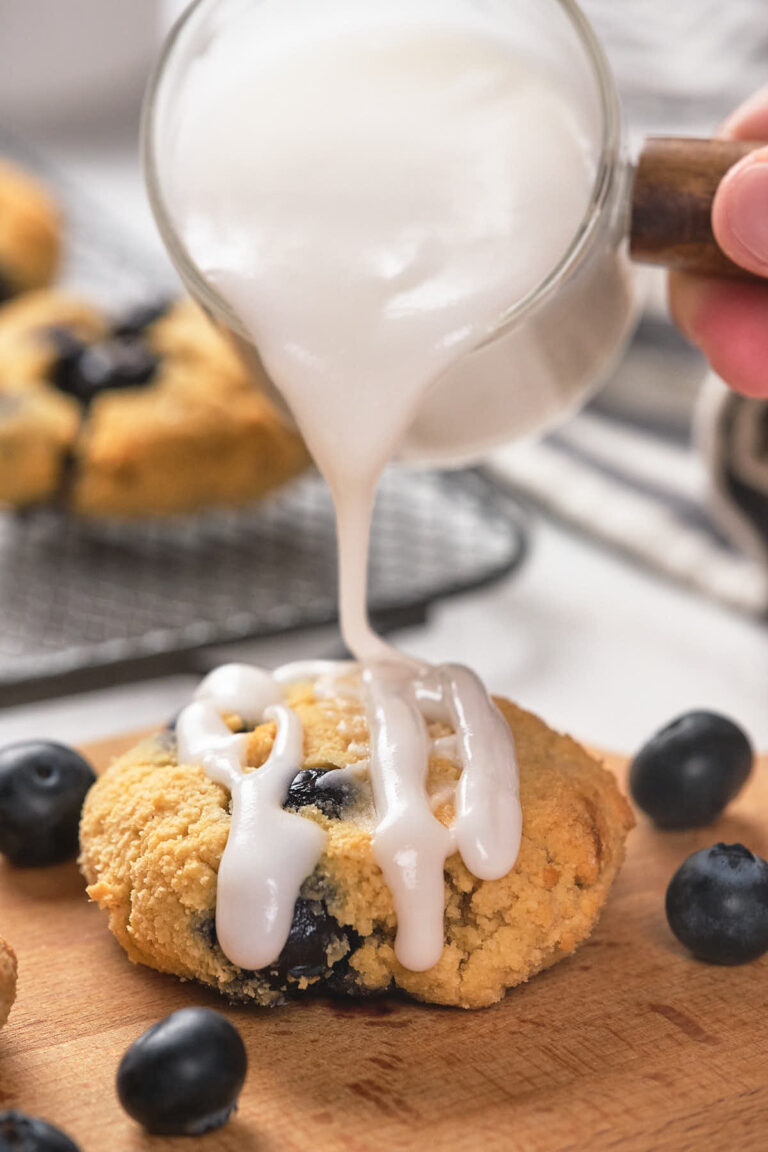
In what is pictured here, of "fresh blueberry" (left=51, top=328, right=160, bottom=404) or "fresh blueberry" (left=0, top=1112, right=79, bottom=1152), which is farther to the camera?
"fresh blueberry" (left=51, top=328, right=160, bottom=404)

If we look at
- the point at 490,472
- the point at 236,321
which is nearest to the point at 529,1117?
the point at 236,321

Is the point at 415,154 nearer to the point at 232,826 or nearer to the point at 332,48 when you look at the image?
the point at 332,48

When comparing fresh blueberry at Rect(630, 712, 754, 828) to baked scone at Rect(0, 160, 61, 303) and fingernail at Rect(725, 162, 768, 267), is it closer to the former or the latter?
fingernail at Rect(725, 162, 768, 267)

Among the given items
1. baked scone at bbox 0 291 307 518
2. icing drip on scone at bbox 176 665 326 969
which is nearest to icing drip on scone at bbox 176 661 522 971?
icing drip on scone at bbox 176 665 326 969

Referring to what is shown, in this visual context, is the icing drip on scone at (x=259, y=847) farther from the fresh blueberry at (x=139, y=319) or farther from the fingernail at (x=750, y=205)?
the fresh blueberry at (x=139, y=319)

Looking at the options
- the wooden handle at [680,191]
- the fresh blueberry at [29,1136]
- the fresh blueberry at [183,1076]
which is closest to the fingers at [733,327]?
the wooden handle at [680,191]

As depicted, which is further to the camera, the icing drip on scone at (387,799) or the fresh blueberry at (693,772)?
the fresh blueberry at (693,772)

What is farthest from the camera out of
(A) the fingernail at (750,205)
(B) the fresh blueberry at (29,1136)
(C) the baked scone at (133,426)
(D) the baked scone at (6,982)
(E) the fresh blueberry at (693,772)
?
(C) the baked scone at (133,426)
